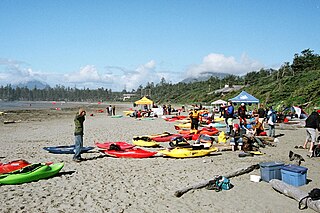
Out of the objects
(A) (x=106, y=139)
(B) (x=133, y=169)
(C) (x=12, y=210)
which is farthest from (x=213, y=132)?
(C) (x=12, y=210)

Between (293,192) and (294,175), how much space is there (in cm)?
75

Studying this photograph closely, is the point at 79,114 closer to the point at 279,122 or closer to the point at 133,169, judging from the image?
the point at 133,169

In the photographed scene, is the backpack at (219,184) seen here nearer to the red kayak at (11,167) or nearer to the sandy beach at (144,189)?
the sandy beach at (144,189)

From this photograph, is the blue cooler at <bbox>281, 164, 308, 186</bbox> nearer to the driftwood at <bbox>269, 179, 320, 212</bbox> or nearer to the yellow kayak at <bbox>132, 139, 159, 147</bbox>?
the driftwood at <bbox>269, 179, 320, 212</bbox>

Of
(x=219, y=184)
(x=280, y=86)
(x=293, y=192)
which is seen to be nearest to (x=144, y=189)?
(x=219, y=184)

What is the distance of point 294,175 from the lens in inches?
255

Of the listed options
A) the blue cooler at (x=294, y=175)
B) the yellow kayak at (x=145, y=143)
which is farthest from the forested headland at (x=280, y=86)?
the blue cooler at (x=294, y=175)

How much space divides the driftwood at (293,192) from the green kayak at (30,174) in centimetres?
528

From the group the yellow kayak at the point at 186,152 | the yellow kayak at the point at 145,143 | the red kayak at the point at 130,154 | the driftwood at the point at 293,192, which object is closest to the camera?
the driftwood at the point at 293,192

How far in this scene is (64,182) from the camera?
7117 mm

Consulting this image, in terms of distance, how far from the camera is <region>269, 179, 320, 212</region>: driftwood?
517cm

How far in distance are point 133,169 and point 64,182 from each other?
2.06 m

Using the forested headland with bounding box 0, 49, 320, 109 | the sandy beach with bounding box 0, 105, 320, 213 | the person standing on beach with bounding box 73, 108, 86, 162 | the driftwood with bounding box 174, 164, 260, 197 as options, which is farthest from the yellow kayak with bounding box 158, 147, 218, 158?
the forested headland with bounding box 0, 49, 320, 109

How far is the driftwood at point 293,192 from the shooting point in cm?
517
